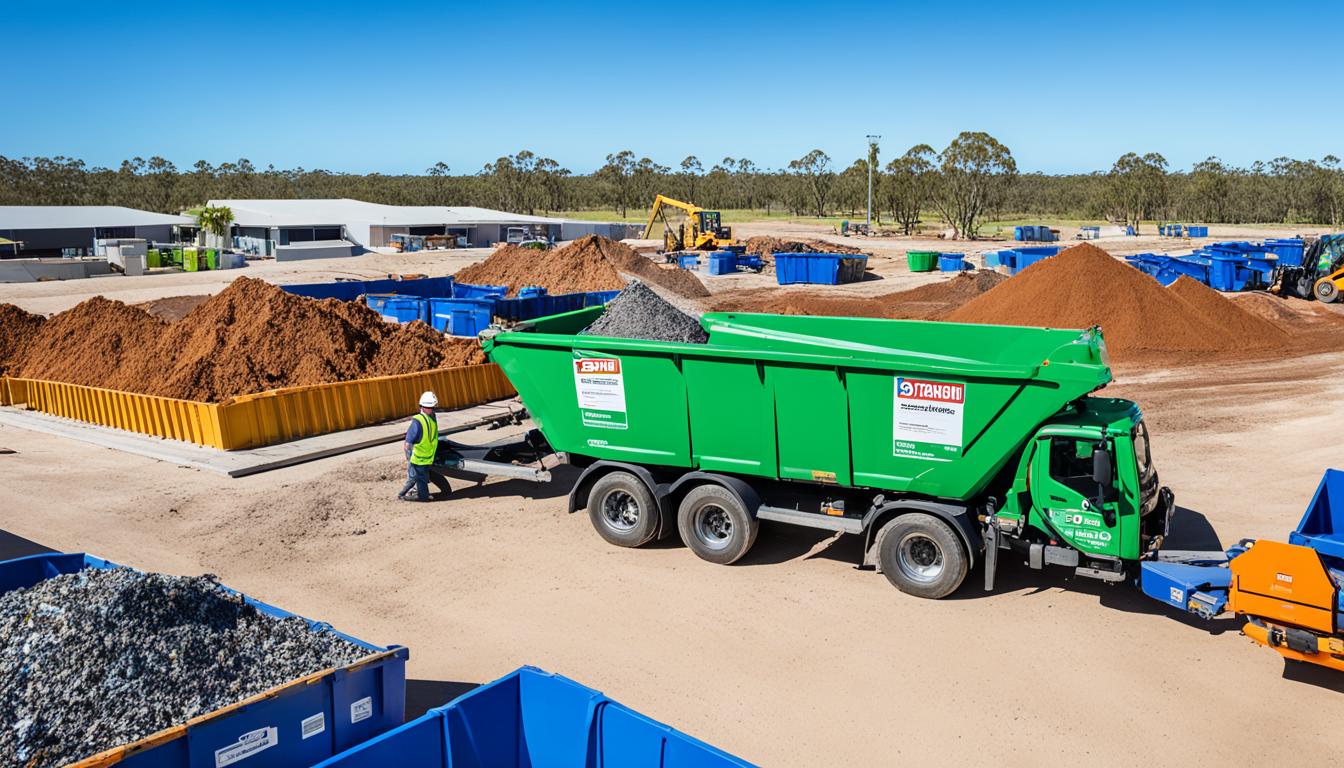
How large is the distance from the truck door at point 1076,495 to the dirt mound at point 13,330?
65.3ft

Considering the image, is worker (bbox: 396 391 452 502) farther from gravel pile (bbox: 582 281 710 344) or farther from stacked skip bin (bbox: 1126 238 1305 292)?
stacked skip bin (bbox: 1126 238 1305 292)

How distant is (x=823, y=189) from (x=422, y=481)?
105 meters

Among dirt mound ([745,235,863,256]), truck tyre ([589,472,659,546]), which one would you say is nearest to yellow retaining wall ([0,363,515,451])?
truck tyre ([589,472,659,546])

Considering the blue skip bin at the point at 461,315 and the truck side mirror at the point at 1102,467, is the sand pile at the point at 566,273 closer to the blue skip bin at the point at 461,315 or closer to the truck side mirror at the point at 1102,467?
the blue skip bin at the point at 461,315

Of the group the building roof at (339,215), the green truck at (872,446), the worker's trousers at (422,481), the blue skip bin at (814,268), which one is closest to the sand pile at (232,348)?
the worker's trousers at (422,481)

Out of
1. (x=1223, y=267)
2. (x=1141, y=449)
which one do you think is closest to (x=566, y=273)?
(x=1223, y=267)

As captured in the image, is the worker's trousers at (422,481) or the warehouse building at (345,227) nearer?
the worker's trousers at (422,481)

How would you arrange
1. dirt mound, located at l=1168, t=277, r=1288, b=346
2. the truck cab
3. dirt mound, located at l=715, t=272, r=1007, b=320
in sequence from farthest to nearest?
dirt mound, located at l=715, t=272, r=1007, b=320, dirt mound, located at l=1168, t=277, r=1288, b=346, the truck cab

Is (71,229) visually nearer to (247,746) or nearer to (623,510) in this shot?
(623,510)

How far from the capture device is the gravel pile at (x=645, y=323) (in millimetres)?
12781

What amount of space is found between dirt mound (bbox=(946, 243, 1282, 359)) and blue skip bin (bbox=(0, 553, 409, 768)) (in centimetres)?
2040

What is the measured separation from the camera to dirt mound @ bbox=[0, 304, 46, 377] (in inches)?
801

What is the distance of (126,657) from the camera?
6.33 m

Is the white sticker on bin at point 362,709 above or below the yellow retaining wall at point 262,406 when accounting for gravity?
below
